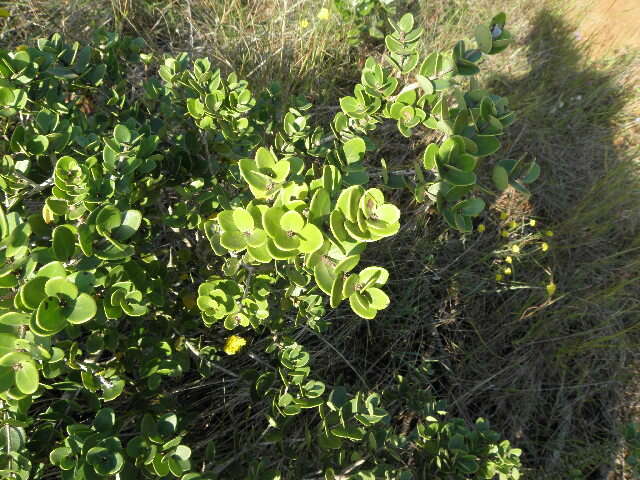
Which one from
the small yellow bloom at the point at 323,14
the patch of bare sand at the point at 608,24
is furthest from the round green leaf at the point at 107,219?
the patch of bare sand at the point at 608,24

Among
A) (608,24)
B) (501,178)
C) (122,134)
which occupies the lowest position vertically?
(122,134)

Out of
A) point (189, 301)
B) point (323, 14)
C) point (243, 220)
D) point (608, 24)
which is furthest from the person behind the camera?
point (608, 24)

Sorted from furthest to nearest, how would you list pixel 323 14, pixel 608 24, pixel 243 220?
pixel 608 24 < pixel 323 14 < pixel 243 220

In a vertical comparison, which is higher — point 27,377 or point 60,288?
point 60,288

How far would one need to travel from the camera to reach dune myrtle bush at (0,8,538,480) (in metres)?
0.75

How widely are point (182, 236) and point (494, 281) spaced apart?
1.45 metres

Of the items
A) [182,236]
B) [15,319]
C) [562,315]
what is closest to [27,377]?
[15,319]

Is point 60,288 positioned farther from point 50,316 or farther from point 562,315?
point 562,315

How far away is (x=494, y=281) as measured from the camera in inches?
Result: 81.1

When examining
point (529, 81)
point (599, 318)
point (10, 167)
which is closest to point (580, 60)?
point (529, 81)

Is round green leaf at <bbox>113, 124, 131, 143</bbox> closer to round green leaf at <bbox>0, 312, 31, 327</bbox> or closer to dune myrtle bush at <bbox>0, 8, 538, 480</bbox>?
dune myrtle bush at <bbox>0, 8, 538, 480</bbox>

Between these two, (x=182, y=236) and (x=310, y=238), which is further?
(x=182, y=236)

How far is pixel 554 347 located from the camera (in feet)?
6.52

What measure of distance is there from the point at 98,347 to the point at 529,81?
9.65ft
